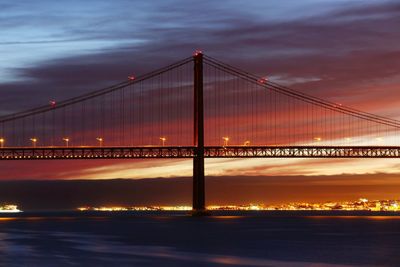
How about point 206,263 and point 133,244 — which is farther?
point 133,244

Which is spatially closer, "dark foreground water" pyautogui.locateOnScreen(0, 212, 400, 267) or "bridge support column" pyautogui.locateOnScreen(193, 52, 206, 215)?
"dark foreground water" pyautogui.locateOnScreen(0, 212, 400, 267)

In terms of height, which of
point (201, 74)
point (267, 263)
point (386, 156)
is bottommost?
point (267, 263)

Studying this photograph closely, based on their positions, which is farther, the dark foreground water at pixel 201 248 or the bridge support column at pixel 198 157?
the bridge support column at pixel 198 157

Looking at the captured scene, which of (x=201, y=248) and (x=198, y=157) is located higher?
(x=198, y=157)

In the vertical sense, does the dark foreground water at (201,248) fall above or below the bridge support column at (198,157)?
below

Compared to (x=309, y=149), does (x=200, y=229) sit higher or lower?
lower

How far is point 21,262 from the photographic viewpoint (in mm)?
56375

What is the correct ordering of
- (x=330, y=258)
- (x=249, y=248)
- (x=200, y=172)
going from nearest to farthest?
1. (x=330, y=258)
2. (x=249, y=248)
3. (x=200, y=172)

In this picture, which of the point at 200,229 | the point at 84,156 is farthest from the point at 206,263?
the point at 84,156

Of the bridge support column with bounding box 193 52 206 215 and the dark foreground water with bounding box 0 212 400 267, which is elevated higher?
the bridge support column with bounding box 193 52 206 215

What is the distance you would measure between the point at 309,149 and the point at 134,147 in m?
16.9

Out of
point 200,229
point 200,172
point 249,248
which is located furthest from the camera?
point 200,172

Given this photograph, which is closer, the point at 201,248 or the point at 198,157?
the point at 201,248

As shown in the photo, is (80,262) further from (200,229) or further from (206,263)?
(200,229)
